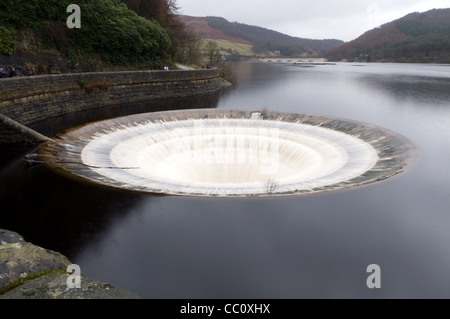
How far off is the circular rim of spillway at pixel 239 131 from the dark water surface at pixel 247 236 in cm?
97

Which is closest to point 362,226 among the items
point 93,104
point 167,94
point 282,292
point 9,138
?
point 282,292

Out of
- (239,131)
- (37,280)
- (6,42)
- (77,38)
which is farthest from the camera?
(77,38)

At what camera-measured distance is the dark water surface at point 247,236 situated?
751 centimetres

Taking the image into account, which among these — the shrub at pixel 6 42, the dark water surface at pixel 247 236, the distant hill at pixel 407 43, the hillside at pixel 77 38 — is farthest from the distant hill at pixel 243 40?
the dark water surface at pixel 247 236

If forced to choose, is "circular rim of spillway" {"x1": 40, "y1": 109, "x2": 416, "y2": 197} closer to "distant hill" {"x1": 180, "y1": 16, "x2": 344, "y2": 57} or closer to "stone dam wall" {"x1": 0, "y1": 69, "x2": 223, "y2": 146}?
"stone dam wall" {"x1": 0, "y1": 69, "x2": 223, "y2": 146}

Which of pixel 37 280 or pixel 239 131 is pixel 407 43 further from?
pixel 37 280

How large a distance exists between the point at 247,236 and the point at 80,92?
22.4 meters

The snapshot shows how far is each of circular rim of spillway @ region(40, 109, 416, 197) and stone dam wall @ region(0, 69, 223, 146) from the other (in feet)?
12.7

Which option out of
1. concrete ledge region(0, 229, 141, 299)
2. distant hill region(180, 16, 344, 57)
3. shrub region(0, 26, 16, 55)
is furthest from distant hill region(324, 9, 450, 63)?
concrete ledge region(0, 229, 141, 299)

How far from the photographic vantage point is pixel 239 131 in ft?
74.7

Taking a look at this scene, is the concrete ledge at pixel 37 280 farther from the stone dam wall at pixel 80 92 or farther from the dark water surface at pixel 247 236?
the stone dam wall at pixel 80 92

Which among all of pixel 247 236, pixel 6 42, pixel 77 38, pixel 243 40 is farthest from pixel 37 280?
pixel 243 40

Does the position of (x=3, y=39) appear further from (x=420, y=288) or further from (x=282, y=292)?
(x=420, y=288)

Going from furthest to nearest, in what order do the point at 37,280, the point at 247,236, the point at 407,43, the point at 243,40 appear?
the point at 243,40
the point at 407,43
the point at 247,236
the point at 37,280
